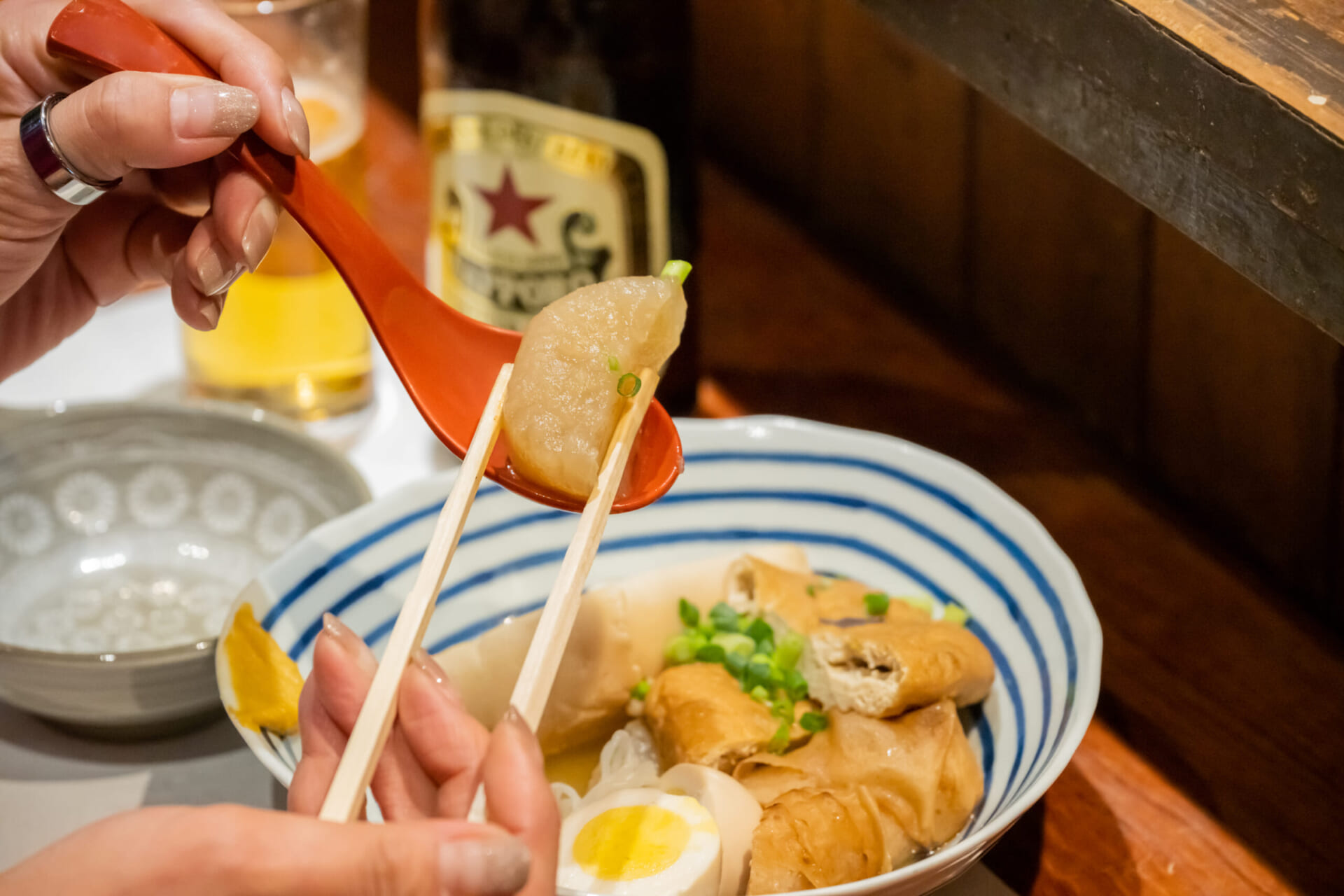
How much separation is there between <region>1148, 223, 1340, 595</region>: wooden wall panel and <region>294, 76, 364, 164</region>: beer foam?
84 centimetres

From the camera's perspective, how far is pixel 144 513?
1176mm

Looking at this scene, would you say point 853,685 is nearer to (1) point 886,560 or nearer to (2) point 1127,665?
(1) point 886,560

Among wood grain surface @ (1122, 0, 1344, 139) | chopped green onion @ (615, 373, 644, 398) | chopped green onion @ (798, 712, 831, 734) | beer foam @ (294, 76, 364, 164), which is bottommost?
chopped green onion @ (798, 712, 831, 734)

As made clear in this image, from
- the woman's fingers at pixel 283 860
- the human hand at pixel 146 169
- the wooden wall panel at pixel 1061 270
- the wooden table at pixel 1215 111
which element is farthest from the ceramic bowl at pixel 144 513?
the wooden wall panel at pixel 1061 270

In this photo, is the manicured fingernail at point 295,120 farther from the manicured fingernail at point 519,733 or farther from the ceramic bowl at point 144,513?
the manicured fingernail at point 519,733

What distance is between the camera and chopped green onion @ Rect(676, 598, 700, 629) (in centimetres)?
102

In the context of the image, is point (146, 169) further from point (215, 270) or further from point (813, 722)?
point (813, 722)

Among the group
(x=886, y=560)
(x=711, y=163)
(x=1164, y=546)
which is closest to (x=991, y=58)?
(x=886, y=560)

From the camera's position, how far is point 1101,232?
4.30ft

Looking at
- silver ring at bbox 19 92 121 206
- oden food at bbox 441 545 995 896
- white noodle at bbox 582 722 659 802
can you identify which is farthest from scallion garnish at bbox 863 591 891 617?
silver ring at bbox 19 92 121 206

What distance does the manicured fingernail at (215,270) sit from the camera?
3.05 feet

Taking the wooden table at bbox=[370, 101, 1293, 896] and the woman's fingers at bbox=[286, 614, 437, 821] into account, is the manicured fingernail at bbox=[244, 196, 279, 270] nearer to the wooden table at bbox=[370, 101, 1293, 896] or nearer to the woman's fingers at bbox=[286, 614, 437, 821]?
the woman's fingers at bbox=[286, 614, 437, 821]

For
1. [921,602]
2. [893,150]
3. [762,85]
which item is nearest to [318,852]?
[921,602]

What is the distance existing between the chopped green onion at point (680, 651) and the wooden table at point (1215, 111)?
0.47 metres
